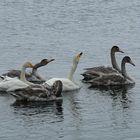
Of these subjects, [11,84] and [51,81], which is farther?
[51,81]

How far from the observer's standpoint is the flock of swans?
1919cm

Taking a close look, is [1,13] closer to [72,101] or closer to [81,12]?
[81,12]

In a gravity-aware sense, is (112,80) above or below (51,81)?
below

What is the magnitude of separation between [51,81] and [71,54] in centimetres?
652

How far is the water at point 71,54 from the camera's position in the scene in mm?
16359

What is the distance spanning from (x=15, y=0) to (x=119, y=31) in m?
18.5

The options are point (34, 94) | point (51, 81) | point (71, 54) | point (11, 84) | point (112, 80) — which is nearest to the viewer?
point (34, 94)

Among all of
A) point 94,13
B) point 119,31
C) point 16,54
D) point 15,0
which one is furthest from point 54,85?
point 15,0

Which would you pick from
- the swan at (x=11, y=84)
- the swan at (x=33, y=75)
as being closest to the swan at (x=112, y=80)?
the swan at (x=33, y=75)

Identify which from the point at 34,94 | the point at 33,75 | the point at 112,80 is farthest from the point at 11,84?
the point at 112,80

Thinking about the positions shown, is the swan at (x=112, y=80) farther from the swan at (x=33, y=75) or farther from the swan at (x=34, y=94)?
the swan at (x=34, y=94)

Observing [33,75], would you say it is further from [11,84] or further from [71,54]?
[71,54]

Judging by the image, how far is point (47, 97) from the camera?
19250 millimetres

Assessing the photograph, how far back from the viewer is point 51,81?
20.3 metres
